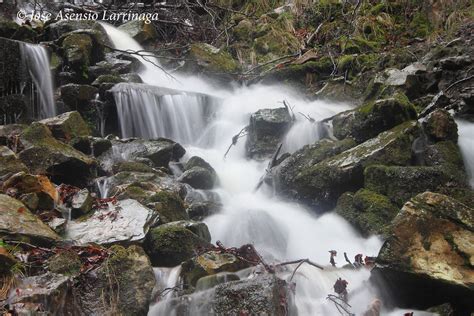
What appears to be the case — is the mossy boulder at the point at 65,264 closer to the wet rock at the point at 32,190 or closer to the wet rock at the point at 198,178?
the wet rock at the point at 32,190

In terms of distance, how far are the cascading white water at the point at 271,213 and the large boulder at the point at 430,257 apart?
0.28 metres

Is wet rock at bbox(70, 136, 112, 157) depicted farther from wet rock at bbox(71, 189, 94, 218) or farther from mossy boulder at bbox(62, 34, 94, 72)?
mossy boulder at bbox(62, 34, 94, 72)

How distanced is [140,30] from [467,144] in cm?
1033

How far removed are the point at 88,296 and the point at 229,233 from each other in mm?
2316

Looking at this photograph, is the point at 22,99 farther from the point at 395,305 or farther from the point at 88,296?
the point at 395,305

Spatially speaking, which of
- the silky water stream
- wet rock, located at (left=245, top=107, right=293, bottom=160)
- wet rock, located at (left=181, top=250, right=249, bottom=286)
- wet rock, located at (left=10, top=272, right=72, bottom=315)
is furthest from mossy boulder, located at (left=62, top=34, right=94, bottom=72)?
wet rock, located at (left=10, top=272, right=72, bottom=315)

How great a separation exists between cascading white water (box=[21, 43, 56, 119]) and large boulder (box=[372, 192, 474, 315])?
660 centimetres

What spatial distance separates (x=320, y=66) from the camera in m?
11.1

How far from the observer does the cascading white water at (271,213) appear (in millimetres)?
3857

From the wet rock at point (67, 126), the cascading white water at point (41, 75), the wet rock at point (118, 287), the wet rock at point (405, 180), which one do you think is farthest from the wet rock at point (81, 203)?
the cascading white water at point (41, 75)

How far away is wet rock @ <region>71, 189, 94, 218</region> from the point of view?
15.0 feet

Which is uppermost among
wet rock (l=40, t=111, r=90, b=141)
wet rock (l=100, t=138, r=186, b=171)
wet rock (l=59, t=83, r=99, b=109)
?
wet rock (l=59, t=83, r=99, b=109)

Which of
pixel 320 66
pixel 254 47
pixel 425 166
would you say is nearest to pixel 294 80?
pixel 320 66

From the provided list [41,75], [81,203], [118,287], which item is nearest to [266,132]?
[41,75]
